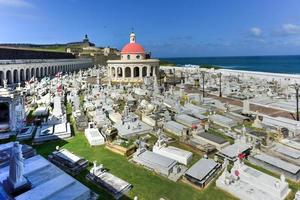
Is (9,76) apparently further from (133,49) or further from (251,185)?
(251,185)

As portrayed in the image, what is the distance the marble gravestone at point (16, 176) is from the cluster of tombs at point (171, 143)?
184 mm

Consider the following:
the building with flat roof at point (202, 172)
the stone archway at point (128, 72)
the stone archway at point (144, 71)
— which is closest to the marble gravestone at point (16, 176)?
the building with flat roof at point (202, 172)

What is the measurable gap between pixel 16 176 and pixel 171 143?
9.27 metres

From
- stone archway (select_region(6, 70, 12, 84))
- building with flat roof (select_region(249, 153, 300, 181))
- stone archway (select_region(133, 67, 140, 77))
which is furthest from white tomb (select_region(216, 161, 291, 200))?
stone archway (select_region(6, 70, 12, 84))

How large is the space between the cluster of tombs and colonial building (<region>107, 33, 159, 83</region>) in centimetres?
2178

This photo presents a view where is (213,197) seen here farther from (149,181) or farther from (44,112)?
(44,112)

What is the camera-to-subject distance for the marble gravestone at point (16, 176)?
324 inches

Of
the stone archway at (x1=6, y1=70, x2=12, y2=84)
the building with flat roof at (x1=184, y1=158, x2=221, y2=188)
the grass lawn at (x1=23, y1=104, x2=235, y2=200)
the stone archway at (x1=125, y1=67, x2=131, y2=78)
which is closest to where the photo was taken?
the grass lawn at (x1=23, y1=104, x2=235, y2=200)

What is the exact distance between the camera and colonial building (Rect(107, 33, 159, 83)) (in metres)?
47.6

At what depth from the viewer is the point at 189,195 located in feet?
33.9

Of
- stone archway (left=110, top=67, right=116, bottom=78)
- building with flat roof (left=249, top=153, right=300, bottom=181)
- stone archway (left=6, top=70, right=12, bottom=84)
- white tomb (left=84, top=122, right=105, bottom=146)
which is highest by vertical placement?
stone archway (left=110, top=67, right=116, bottom=78)

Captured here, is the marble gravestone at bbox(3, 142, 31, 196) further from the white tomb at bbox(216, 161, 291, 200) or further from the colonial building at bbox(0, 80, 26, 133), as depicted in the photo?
the colonial building at bbox(0, 80, 26, 133)

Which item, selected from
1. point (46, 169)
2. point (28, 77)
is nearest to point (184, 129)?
point (46, 169)

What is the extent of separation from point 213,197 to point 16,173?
7.09m
